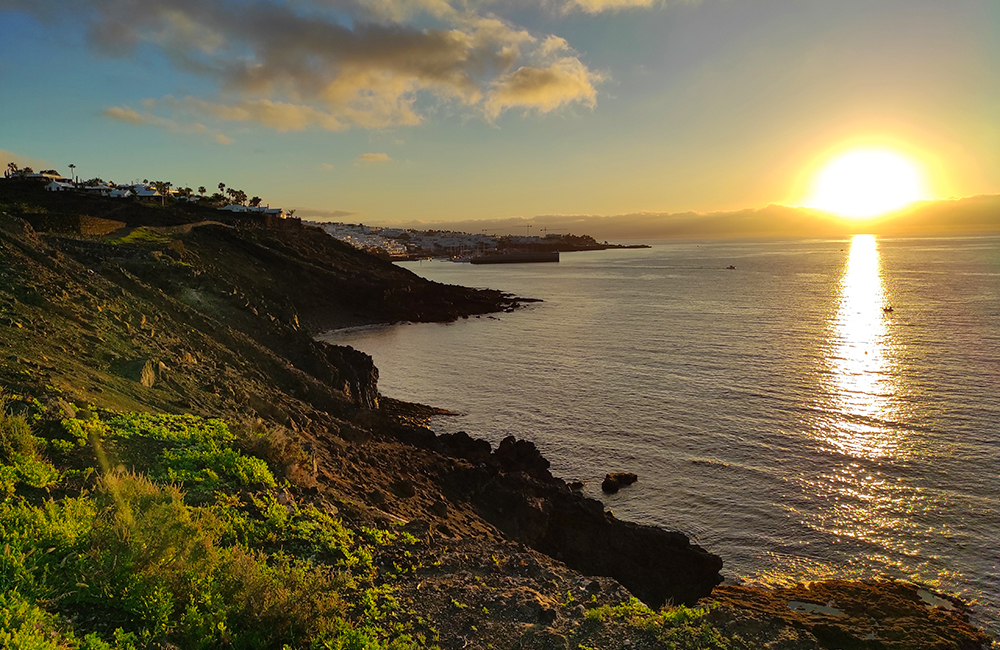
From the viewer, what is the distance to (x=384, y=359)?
42688 mm

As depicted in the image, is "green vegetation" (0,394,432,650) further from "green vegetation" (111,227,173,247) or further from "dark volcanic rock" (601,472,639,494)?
"green vegetation" (111,227,173,247)

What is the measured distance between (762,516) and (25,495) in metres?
18.2

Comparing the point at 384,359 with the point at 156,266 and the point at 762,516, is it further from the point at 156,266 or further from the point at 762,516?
the point at 762,516

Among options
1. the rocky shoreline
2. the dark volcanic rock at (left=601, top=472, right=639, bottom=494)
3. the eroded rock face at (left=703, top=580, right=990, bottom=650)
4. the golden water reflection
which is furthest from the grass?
the golden water reflection

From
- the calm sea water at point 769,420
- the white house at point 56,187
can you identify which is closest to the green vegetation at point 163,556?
the calm sea water at point 769,420

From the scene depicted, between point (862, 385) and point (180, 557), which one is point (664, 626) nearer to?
point (180, 557)

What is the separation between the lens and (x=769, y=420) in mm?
25938

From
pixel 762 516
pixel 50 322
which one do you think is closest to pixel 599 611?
pixel 762 516

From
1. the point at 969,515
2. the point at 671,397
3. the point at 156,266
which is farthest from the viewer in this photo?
the point at 671,397

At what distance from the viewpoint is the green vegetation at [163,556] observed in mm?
5664

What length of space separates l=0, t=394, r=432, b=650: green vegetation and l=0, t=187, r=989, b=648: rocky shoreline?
3.32 ft

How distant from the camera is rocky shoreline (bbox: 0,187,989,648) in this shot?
891 cm

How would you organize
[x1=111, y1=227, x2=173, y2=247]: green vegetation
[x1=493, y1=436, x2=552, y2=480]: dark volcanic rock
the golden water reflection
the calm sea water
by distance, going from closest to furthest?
1. the calm sea water
2. [x1=493, y1=436, x2=552, y2=480]: dark volcanic rock
3. the golden water reflection
4. [x1=111, y1=227, x2=173, y2=247]: green vegetation

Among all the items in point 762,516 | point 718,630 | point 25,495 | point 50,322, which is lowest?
point 762,516
